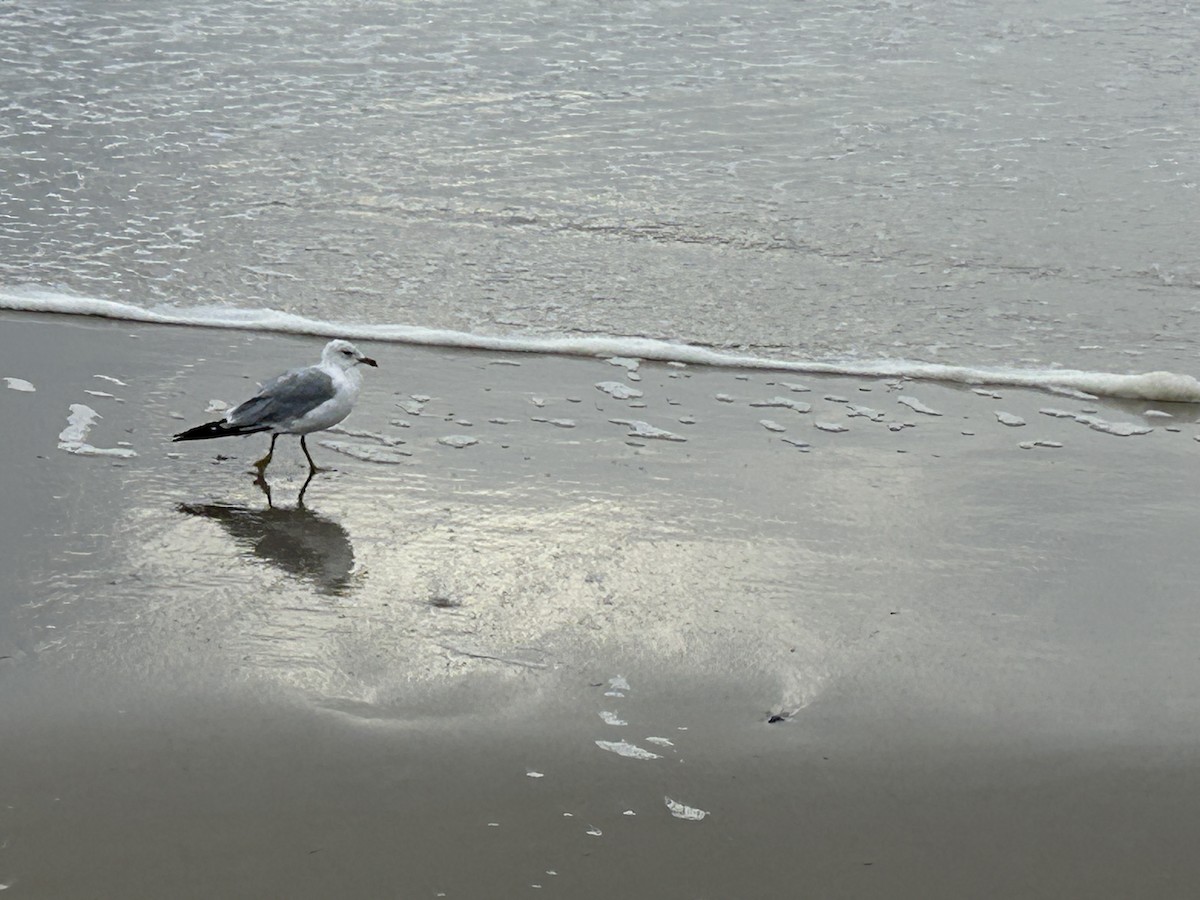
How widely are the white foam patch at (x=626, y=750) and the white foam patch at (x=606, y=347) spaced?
10.1 ft

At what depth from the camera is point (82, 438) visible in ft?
15.6

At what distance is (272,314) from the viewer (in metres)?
6.38

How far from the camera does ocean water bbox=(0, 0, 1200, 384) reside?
261 inches

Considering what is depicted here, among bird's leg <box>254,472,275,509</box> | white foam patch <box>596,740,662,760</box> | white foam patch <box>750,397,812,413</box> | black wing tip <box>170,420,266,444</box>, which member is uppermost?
black wing tip <box>170,420,266,444</box>

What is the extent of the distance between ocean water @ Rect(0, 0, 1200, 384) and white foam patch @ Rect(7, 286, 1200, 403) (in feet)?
0.09

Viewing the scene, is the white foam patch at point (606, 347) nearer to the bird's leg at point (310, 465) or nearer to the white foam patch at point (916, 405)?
the white foam patch at point (916, 405)

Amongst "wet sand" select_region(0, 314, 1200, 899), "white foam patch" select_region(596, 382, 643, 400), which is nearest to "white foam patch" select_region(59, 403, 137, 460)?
"wet sand" select_region(0, 314, 1200, 899)

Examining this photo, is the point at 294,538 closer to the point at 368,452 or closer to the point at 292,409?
the point at 292,409

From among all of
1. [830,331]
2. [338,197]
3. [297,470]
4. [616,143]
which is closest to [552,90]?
[616,143]

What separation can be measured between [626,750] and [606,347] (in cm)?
320

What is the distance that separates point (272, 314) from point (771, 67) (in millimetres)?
5832

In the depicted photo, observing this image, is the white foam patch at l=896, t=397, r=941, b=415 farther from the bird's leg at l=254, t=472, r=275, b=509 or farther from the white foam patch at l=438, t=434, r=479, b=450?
the bird's leg at l=254, t=472, r=275, b=509

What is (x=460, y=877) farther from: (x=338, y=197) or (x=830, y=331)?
(x=338, y=197)

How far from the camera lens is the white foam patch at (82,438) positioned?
464 cm
